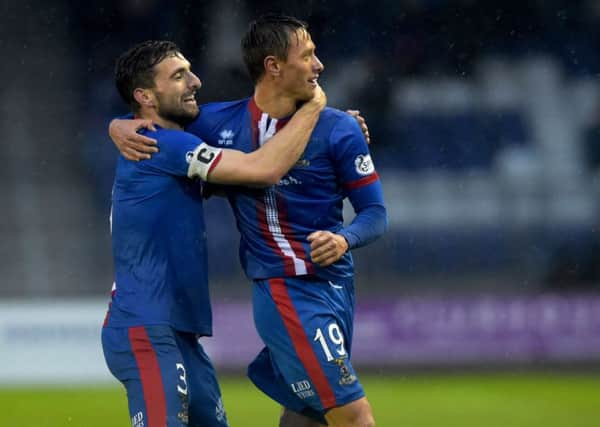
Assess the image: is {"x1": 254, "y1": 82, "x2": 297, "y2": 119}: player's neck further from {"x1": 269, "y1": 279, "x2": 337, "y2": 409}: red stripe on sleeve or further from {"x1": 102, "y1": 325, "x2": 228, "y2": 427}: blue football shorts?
{"x1": 102, "y1": 325, "x2": 228, "y2": 427}: blue football shorts

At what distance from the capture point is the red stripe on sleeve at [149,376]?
15.9ft

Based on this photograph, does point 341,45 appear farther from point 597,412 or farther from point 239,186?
point 239,186

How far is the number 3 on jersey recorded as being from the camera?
486 centimetres

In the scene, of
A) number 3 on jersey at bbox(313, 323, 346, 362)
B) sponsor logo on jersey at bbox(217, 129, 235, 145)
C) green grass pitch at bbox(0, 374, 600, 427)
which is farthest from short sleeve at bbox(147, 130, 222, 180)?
green grass pitch at bbox(0, 374, 600, 427)

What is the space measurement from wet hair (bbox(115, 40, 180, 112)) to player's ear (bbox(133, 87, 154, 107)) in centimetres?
2

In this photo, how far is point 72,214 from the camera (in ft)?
41.8

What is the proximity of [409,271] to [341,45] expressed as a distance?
324 cm

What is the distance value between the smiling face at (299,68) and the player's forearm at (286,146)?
9cm

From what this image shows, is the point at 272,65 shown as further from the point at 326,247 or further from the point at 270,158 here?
the point at 326,247

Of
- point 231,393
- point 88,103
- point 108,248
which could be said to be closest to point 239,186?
point 231,393

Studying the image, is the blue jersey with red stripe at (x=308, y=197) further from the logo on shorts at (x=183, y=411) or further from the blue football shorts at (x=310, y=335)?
the logo on shorts at (x=183, y=411)

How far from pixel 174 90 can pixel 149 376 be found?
1.21 meters

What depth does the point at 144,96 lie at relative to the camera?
5.19 m

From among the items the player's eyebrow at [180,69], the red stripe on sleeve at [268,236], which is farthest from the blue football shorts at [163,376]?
the player's eyebrow at [180,69]
